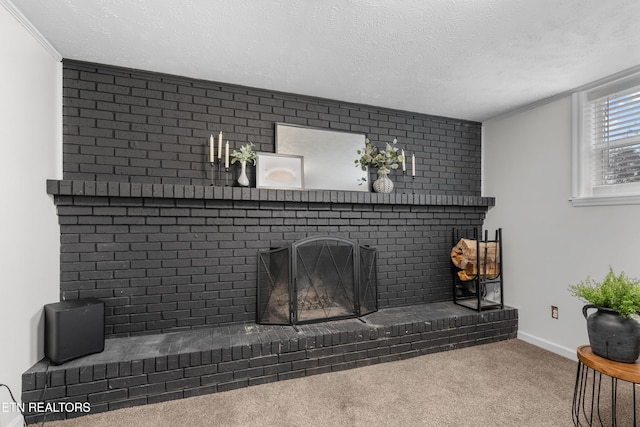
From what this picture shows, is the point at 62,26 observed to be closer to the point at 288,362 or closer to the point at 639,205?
the point at 288,362

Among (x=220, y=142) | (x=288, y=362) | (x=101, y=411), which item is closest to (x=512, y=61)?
(x=220, y=142)

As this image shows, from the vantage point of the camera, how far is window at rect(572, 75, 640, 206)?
2461 mm

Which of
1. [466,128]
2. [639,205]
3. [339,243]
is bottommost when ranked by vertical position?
[339,243]

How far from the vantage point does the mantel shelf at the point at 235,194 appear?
2.23m

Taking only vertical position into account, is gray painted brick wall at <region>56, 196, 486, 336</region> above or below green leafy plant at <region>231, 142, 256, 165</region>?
below

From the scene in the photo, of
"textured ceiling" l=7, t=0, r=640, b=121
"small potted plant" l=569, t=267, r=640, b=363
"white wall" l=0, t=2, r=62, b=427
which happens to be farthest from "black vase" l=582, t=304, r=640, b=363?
"white wall" l=0, t=2, r=62, b=427

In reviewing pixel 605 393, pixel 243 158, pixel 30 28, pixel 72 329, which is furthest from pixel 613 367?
pixel 30 28

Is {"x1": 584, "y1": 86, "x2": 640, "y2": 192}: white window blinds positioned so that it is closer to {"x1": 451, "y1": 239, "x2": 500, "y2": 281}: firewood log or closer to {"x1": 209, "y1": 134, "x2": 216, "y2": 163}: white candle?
{"x1": 451, "y1": 239, "x2": 500, "y2": 281}: firewood log

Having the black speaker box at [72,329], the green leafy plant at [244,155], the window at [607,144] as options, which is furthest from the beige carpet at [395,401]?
the green leafy plant at [244,155]

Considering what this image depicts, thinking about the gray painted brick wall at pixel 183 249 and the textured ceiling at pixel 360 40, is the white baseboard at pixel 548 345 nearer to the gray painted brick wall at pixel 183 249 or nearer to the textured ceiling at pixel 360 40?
the gray painted brick wall at pixel 183 249

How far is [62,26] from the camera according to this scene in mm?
1907

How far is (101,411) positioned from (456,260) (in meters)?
3.25

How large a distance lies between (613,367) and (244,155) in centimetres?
269

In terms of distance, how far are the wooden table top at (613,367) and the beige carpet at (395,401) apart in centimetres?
49
